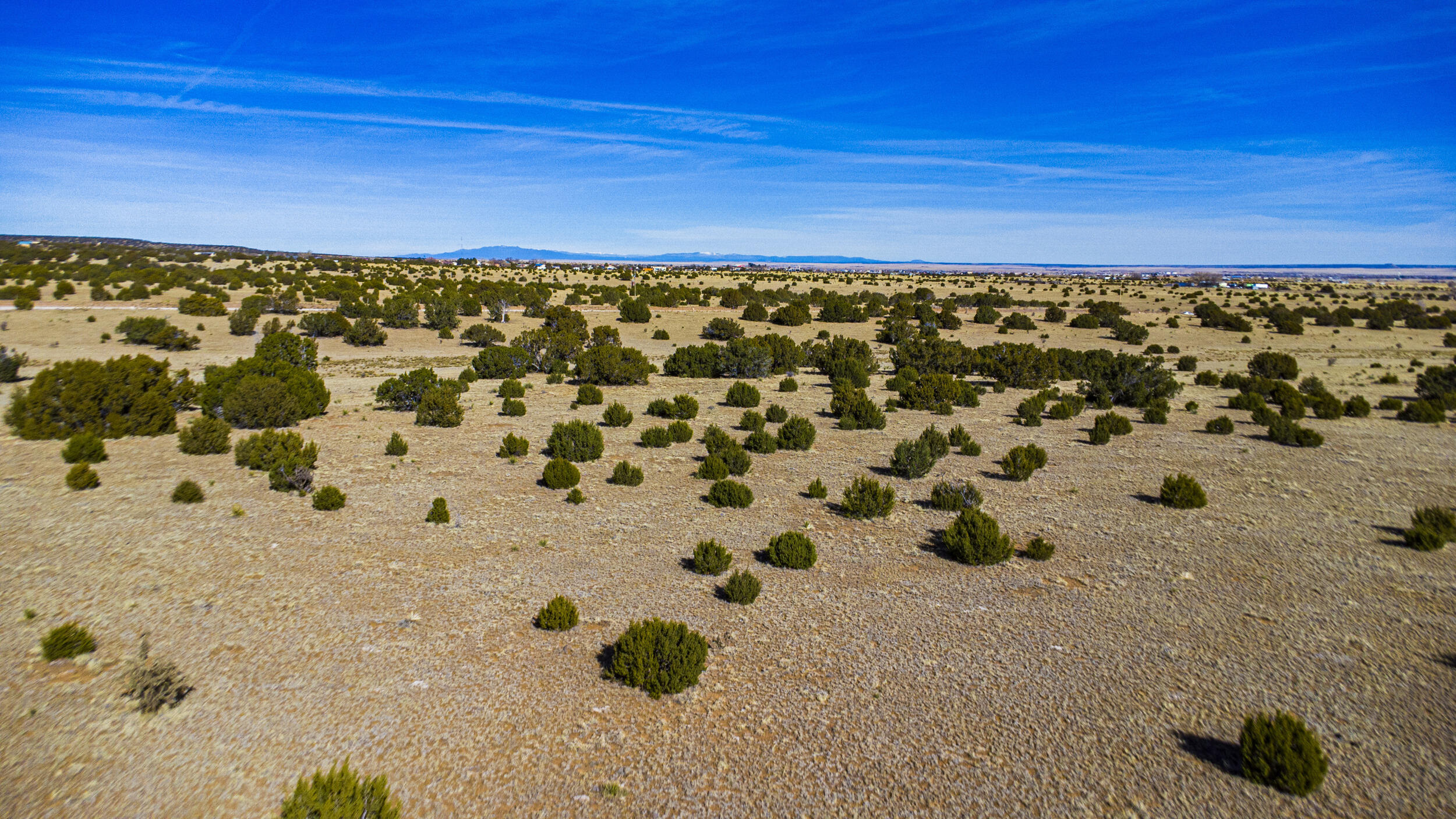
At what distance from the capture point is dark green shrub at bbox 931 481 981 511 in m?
12.4

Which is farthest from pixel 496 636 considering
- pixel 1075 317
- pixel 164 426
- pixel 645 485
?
pixel 1075 317

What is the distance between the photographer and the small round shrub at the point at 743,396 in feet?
72.7

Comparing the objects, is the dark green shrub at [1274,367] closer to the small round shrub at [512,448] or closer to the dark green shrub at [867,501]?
the dark green shrub at [867,501]

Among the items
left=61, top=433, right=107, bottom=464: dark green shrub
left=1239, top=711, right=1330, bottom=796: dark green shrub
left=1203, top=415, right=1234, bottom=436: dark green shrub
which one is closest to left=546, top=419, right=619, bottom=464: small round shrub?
left=61, top=433, right=107, bottom=464: dark green shrub

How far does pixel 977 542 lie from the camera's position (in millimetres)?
9961

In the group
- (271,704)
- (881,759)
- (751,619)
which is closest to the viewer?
(881,759)

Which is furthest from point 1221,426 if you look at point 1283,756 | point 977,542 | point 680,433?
point 1283,756

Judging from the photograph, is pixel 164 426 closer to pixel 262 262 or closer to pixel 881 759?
pixel 881 759

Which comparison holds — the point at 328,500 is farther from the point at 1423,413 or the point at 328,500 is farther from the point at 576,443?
the point at 1423,413

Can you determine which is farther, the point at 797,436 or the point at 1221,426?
the point at 1221,426

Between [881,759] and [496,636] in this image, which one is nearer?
[881,759]

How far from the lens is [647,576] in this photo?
9477 millimetres

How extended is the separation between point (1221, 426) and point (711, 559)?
16.2 m

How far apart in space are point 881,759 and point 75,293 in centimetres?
5732
